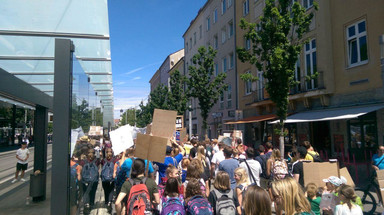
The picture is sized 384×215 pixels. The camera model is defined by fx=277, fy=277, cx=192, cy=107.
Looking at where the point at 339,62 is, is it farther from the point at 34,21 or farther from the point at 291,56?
the point at 34,21

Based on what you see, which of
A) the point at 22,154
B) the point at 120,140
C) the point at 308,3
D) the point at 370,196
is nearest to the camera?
the point at 120,140

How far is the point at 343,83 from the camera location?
13.7m

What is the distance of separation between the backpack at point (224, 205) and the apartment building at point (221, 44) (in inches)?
825

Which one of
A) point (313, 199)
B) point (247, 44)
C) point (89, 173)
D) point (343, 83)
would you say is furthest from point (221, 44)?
point (313, 199)

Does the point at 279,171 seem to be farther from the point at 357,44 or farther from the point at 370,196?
the point at 357,44

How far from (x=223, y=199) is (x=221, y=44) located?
2692cm

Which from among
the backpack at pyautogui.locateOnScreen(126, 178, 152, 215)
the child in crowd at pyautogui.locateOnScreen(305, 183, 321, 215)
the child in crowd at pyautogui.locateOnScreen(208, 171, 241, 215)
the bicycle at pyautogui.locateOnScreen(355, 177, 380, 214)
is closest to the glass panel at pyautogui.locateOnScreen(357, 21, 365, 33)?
the bicycle at pyautogui.locateOnScreen(355, 177, 380, 214)

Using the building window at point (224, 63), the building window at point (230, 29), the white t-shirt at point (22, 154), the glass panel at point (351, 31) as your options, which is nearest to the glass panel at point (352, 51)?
the glass panel at point (351, 31)

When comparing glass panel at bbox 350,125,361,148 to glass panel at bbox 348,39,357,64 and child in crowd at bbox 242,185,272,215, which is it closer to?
glass panel at bbox 348,39,357,64

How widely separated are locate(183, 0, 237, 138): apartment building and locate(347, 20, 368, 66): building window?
41.9 ft

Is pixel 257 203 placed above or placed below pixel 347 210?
above

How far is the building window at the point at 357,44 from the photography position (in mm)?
12742

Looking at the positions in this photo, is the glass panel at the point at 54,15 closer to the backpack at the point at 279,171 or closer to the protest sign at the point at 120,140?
the protest sign at the point at 120,140

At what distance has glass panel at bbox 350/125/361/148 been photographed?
1293 centimetres
